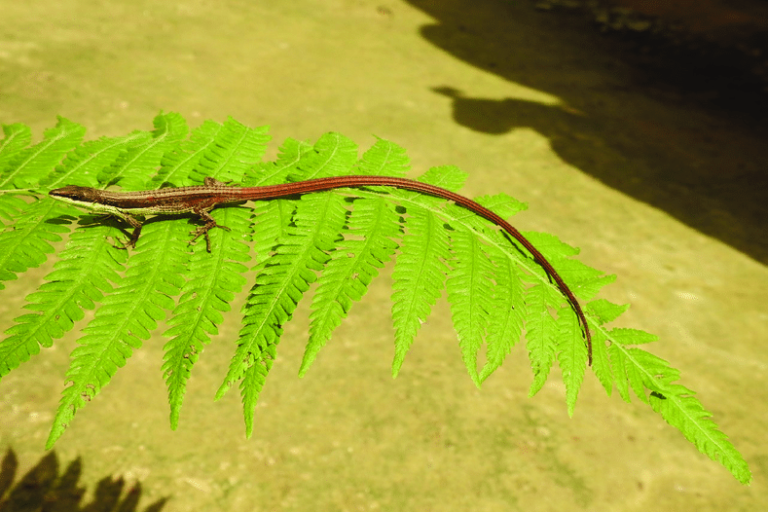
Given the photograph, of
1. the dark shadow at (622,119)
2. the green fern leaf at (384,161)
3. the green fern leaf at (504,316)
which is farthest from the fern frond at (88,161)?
the dark shadow at (622,119)

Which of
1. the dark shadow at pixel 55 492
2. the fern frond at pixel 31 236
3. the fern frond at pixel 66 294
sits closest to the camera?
the fern frond at pixel 66 294

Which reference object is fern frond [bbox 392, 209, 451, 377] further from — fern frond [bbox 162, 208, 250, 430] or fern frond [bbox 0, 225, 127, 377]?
fern frond [bbox 0, 225, 127, 377]

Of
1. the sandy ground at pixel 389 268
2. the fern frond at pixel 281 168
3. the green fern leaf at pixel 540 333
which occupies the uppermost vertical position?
the fern frond at pixel 281 168

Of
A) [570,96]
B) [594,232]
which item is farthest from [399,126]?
[570,96]

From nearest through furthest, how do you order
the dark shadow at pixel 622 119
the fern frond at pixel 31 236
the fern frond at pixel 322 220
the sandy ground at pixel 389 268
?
the fern frond at pixel 31 236 < the fern frond at pixel 322 220 < the sandy ground at pixel 389 268 < the dark shadow at pixel 622 119

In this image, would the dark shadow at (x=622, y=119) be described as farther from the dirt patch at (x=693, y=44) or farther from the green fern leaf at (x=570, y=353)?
the green fern leaf at (x=570, y=353)

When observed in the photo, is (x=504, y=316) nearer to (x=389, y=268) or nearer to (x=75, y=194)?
(x=75, y=194)

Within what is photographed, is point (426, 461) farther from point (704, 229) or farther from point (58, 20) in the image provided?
point (58, 20)
